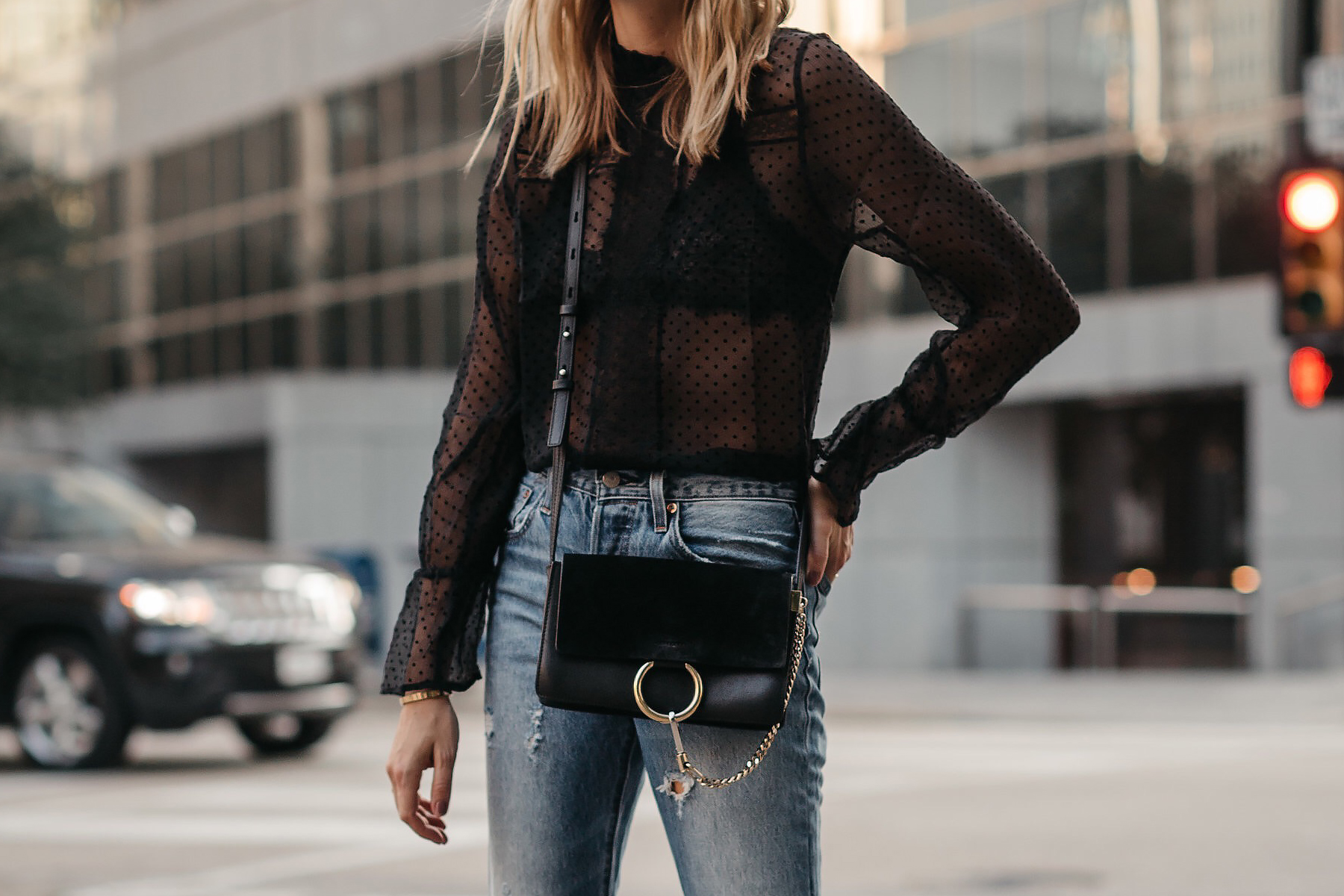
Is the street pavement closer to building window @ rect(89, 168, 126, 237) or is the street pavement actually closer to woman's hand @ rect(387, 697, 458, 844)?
woman's hand @ rect(387, 697, 458, 844)

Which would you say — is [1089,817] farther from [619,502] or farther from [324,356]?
[324,356]

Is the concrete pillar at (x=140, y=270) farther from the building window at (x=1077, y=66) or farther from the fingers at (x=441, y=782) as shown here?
the fingers at (x=441, y=782)

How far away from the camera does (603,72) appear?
246 centimetres

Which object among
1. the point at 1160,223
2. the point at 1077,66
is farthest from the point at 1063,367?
the point at 1077,66

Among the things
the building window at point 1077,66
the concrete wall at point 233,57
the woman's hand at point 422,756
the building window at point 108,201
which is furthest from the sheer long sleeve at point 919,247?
the building window at point 108,201

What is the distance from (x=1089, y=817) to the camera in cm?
870

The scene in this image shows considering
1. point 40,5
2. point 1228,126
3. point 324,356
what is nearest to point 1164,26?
point 1228,126

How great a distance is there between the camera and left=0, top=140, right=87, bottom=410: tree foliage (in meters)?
31.5

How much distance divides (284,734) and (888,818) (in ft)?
14.9

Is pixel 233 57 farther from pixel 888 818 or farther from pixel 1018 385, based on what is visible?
pixel 888 818

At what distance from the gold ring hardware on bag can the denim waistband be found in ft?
0.65

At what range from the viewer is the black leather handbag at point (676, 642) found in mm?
2250

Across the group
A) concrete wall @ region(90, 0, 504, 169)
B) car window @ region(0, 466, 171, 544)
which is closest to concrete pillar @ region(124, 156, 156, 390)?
concrete wall @ region(90, 0, 504, 169)

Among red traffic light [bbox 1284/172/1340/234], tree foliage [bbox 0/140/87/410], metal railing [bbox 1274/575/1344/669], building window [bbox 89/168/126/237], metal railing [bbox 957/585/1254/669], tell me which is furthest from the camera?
building window [bbox 89/168/126/237]
